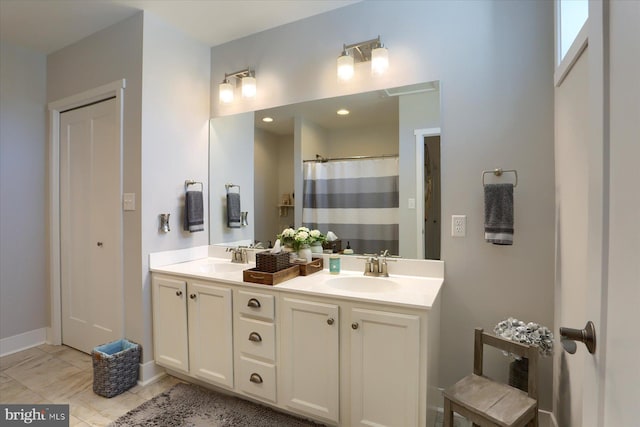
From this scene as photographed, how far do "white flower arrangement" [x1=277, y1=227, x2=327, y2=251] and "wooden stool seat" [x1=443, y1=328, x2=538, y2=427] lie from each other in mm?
1224

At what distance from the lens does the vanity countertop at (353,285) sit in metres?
1.59

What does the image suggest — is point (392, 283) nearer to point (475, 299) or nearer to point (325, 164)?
point (475, 299)

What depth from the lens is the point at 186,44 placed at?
2607mm

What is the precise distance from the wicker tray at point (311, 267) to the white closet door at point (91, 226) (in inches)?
56.1

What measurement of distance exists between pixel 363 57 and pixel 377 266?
4.69 ft

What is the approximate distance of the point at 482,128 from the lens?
1862mm

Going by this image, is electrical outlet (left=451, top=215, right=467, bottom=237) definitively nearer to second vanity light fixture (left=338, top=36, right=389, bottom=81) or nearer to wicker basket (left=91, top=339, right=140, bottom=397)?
second vanity light fixture (left=338, top=36, right=389, bottom=81)

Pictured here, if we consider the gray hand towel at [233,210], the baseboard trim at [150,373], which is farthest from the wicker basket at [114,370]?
the gray hand towel at [233,210]

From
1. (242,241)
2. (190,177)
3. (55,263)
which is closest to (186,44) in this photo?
(190,177)

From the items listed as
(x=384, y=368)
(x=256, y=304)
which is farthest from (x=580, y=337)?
(x=256, y=304)

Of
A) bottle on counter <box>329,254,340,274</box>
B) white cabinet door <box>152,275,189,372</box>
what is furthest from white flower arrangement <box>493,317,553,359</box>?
white cabinet door <box>152,275,189,372</box>

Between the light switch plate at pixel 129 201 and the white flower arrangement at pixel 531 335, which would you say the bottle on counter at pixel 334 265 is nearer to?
the white flower arrangement at pixel 531 335

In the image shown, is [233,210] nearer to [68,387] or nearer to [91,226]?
[91,226]

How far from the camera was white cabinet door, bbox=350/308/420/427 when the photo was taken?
4.86ft
